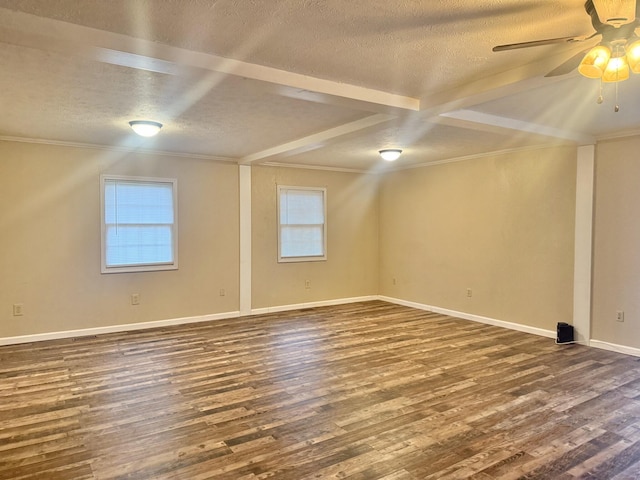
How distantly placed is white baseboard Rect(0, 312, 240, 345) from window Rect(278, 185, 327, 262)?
1.40 meters

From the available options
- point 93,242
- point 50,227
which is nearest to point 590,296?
point 93,242

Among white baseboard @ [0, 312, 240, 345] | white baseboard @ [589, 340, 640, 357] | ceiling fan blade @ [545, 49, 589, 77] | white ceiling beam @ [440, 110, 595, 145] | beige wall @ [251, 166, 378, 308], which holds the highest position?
white ceiling beam @ [440, 110, 595, 145]

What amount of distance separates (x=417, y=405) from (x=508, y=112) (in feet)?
8.89

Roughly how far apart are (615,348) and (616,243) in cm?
118

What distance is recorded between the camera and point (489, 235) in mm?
6141

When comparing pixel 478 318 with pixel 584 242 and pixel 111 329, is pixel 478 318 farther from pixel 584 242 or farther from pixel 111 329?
pixel 111 329

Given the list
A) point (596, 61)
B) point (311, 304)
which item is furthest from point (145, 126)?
point (311, 304)

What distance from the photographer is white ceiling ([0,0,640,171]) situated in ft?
6.84

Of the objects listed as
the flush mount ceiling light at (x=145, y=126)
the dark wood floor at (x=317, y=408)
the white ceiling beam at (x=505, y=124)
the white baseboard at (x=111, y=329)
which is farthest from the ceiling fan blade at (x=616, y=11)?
the white baseboard at (x=111, y=329)

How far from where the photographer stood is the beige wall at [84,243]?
5070 mm

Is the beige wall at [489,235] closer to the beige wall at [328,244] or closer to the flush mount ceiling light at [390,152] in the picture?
the beige wall at [328,244]

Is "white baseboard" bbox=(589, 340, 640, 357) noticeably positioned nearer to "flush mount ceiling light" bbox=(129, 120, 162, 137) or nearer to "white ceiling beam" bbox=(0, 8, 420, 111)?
"white ceiling beam" bbox=(0, 8, 420, 111)

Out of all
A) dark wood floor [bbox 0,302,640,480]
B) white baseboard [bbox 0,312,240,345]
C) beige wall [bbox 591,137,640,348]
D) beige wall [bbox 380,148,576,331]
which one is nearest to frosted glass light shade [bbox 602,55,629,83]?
dark wood floor [bbox 0,302,640,480]

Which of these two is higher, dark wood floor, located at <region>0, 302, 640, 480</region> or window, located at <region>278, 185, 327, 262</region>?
window, located at <region>278, 185, 327, 262</region>
